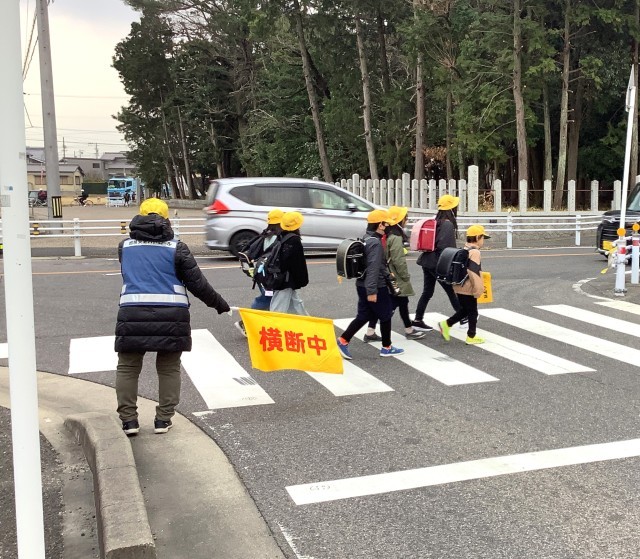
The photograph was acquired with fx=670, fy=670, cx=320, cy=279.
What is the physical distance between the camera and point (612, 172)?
35406 mm

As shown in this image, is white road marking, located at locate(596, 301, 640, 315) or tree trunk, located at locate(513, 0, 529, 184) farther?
tree trunk, located at locate(513, 0, 529, 184)

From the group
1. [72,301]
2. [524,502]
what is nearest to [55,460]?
A: [524,502]

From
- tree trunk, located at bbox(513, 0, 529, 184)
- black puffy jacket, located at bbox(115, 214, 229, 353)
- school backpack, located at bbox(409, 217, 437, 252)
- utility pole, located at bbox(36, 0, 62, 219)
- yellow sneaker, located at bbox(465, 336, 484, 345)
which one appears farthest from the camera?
tree trunk, located at bbox(513, 0, 529, 184)

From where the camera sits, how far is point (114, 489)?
3.67m

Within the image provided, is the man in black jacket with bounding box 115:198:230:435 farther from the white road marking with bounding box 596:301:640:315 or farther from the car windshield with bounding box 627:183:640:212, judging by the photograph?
the car windshield with bounding box 627:183:640:212

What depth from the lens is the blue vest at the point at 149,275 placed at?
482cm

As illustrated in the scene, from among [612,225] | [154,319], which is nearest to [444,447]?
[154,319]

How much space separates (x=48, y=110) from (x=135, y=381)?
18.6 meters

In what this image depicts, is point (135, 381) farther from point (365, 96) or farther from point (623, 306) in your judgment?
point (365, 96)

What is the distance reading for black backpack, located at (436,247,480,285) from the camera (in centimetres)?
751

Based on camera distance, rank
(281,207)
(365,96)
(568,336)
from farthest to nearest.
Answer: (365,96) → (281,207) → (568,336)

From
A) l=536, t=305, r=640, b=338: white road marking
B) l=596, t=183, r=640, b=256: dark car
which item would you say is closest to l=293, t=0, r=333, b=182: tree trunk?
l=596, t=183, r=640, b=256: dark car

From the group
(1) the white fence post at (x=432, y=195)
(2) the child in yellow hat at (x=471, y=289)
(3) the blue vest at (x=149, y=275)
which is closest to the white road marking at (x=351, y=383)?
(2) the child in yellow hat at (x=471, y=289)

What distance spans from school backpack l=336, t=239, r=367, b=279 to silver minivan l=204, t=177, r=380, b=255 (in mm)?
8986
